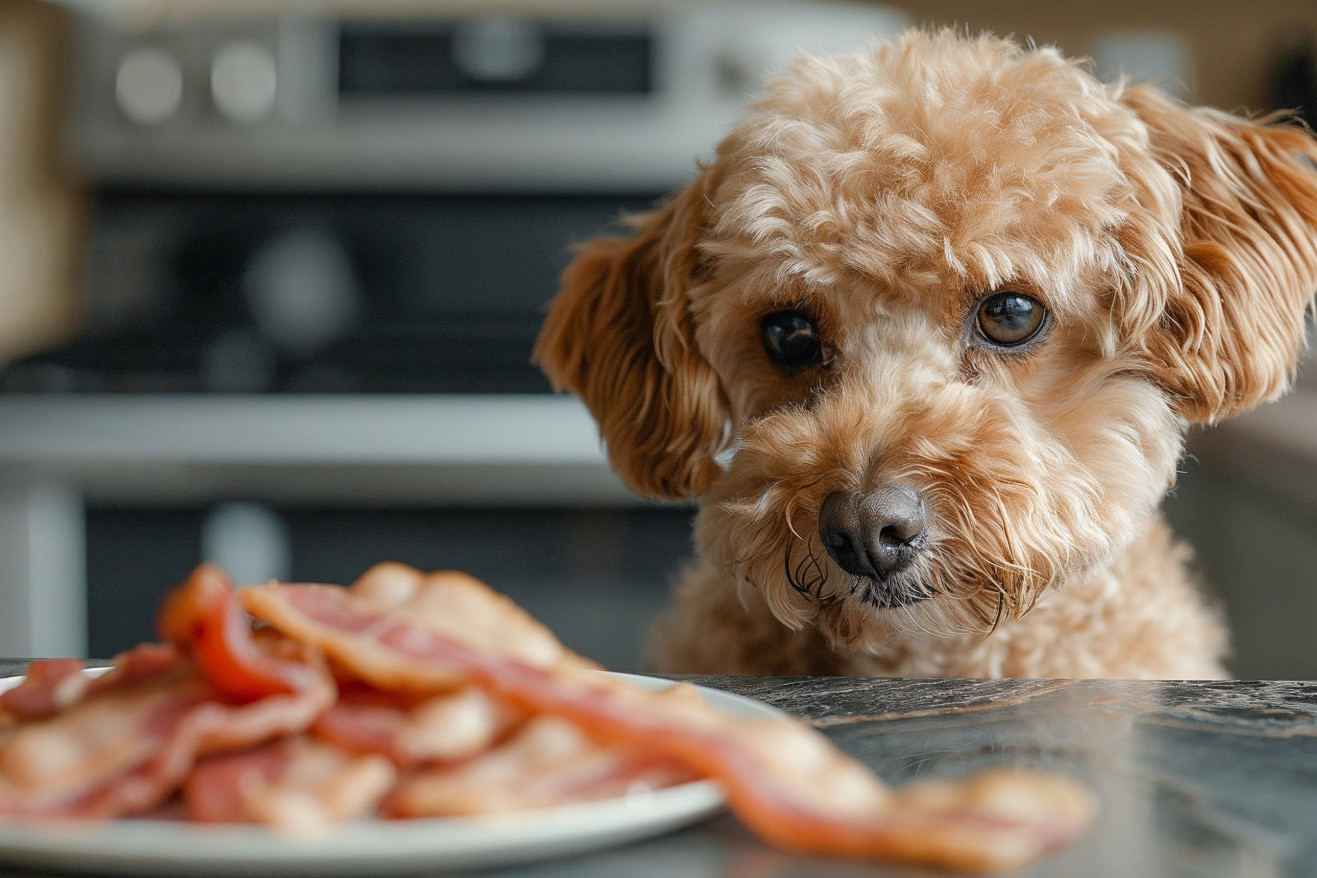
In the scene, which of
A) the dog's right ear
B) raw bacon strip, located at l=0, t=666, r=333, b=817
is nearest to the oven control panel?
the dog's right ear

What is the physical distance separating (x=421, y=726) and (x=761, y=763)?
0.43 ft

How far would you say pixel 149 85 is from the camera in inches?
116

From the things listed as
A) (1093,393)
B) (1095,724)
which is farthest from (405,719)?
(1093,393)

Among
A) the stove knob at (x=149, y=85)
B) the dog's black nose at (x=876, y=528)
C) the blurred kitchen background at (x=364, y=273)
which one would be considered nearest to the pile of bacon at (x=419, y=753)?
the dog's black nose at (x=876, y=528)

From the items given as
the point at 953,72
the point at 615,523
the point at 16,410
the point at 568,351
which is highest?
the point at 953,72

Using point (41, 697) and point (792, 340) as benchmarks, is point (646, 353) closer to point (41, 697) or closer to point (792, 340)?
point (792, 340)

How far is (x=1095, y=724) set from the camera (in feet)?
2.26

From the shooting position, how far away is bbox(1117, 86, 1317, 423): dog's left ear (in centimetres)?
114

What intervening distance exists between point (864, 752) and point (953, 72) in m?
0.76

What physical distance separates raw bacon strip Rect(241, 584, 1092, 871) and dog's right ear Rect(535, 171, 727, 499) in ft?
2.59

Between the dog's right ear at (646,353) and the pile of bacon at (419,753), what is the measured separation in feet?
2.62

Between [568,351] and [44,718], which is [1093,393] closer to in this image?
[568,351]

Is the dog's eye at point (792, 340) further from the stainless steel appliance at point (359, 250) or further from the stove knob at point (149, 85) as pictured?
the stove knob at point (149, 85)

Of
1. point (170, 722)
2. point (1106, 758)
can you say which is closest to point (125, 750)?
point (170, 722)
